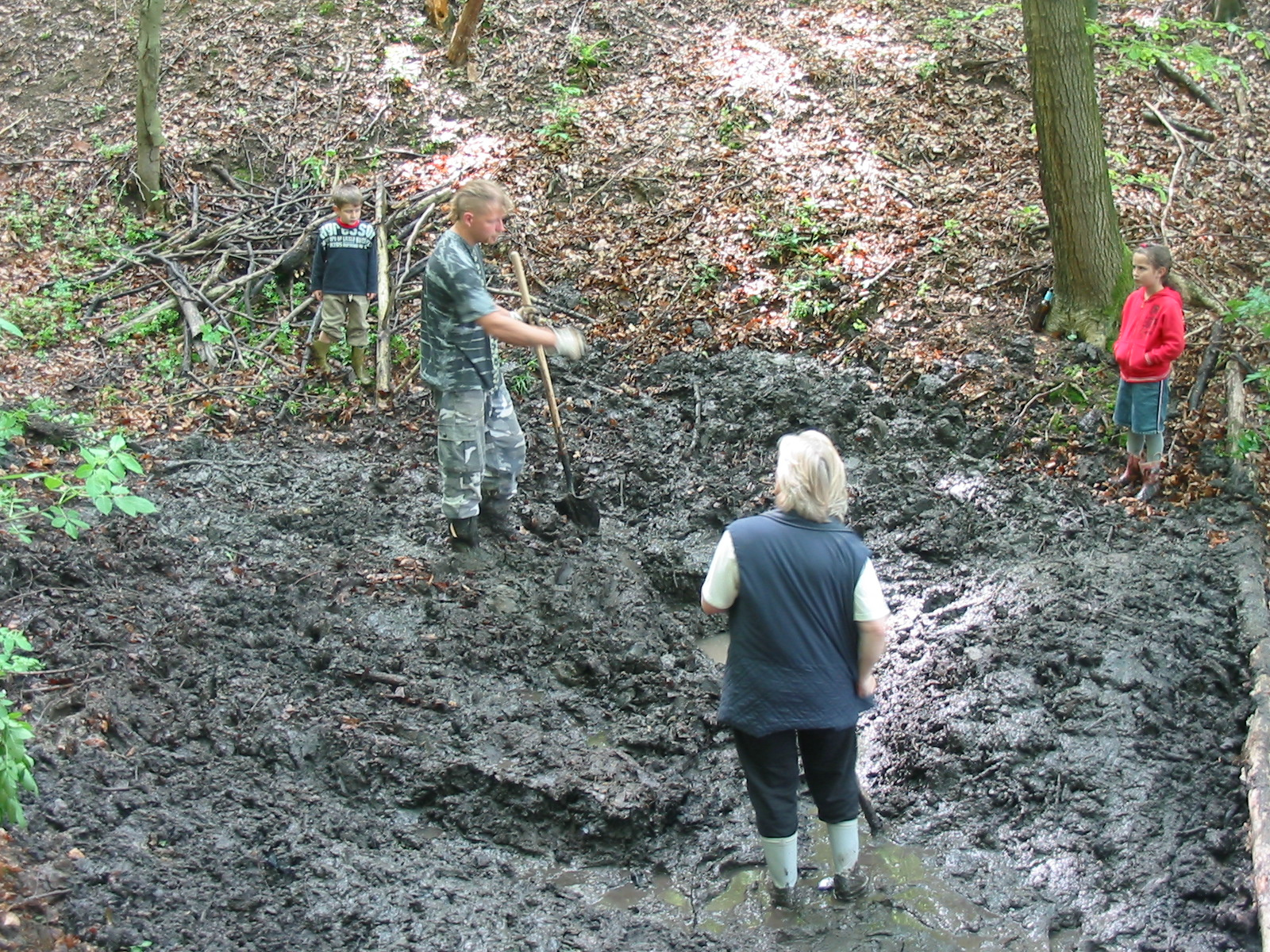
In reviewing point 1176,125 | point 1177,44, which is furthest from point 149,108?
point 1177,44

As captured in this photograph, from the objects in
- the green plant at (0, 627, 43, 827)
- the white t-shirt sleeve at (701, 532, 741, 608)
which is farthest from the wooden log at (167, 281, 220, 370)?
the white t-shirt sleeve at (701, 532, 741, 608)

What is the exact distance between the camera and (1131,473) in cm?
618

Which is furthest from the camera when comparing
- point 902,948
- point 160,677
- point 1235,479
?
point 1235,479

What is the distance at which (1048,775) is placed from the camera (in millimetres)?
4262

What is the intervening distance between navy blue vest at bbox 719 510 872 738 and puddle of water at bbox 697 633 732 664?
6.62ft

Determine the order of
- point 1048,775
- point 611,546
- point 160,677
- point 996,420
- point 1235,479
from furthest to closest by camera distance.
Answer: point 996,420 < point 611,546 < point 1235,479 < point 160,677 < point 1048,775

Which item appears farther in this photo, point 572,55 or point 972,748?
point 572,55

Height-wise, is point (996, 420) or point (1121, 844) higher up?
point (996, 420)

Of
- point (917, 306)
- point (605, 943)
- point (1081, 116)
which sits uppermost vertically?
point (1081, 116)

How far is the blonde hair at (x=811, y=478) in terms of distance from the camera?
3334 mm

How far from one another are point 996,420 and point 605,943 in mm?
4708

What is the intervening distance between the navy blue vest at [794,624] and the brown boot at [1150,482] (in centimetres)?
347

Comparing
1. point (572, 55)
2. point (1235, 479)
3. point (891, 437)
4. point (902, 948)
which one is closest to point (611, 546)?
point (891, 437)

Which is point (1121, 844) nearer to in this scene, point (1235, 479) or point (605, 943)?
point (605, 943)
